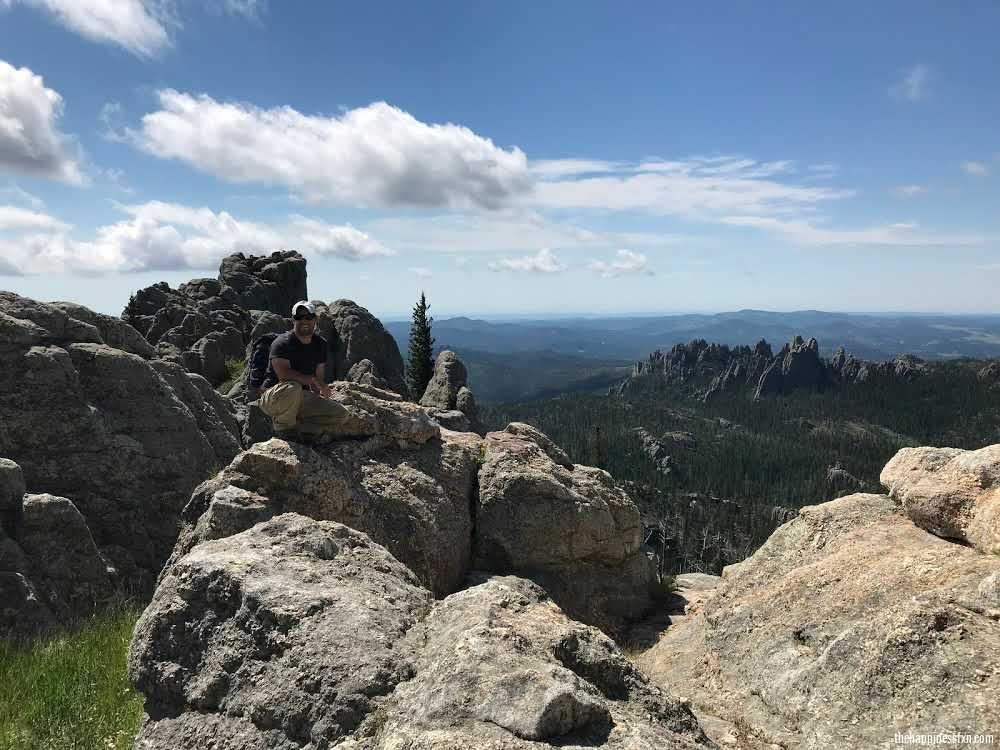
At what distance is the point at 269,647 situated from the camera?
20.6ft

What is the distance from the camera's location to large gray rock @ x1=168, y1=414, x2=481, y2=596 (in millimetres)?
10734

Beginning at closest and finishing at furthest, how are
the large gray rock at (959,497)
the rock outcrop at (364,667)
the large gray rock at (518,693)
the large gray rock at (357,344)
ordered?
the large gray rock at (518,693) < the rock outcrop at (364,667) < the large gray rock at (959,497) < the large gray rock at (357,344)

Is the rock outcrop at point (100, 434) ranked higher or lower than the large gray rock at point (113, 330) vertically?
lower

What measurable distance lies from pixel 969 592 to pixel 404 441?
35.9 ft

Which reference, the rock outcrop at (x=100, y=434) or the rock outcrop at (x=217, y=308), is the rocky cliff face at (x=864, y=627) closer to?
the rock outcrop at (x=100, y=434)

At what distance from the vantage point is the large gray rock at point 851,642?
6699mm

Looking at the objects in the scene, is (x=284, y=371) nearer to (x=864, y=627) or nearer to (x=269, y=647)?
(x=269, y=647)

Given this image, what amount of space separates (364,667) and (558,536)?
10.1m

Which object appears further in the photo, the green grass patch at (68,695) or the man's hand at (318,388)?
the man's hand at (318,388)

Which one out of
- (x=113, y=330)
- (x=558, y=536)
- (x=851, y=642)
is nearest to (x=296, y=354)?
(x=558, y=536)

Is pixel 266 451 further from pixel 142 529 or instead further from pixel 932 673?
pixel 932 673

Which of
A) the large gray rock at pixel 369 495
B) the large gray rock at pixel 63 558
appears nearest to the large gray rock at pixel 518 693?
the large gray rock at pixel 369 495

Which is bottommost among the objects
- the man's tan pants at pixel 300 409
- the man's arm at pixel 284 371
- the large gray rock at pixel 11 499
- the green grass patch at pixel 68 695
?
the green grass patch at pixel 68 695

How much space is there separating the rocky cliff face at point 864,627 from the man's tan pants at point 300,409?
825 cm
